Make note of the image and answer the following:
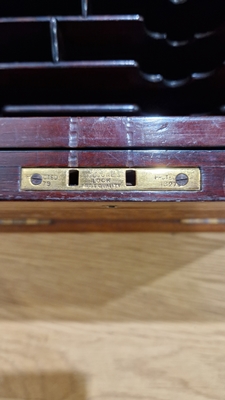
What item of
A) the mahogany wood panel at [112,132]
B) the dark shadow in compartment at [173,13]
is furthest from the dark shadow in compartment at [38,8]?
the mahogany wood panel at [112,132]

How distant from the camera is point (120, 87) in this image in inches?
20.2

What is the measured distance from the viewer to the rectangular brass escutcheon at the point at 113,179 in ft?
1.35

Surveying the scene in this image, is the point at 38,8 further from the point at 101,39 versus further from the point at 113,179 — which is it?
the point at 113,179

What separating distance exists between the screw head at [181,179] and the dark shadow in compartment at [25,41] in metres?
0.23

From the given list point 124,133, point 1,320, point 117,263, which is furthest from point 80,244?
point 124,133

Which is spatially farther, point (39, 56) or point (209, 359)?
point (209, 359)

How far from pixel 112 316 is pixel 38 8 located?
47cm

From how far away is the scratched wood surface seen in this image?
620mm

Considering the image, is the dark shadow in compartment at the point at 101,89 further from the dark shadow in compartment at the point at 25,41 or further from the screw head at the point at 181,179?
the screw head at the point at 181,179

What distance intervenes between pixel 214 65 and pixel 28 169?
11.5 inches

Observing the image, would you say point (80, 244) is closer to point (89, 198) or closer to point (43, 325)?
point (43, 325)

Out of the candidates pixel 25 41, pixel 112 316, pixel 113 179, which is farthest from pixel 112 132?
pixel 112 316

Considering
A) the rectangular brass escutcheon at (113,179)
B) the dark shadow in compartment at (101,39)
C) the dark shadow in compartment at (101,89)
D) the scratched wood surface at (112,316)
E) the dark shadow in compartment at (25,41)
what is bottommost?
the scratched wood surface at (112,316)

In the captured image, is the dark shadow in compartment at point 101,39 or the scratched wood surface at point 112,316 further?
the scratched wood surface at point 112,316
